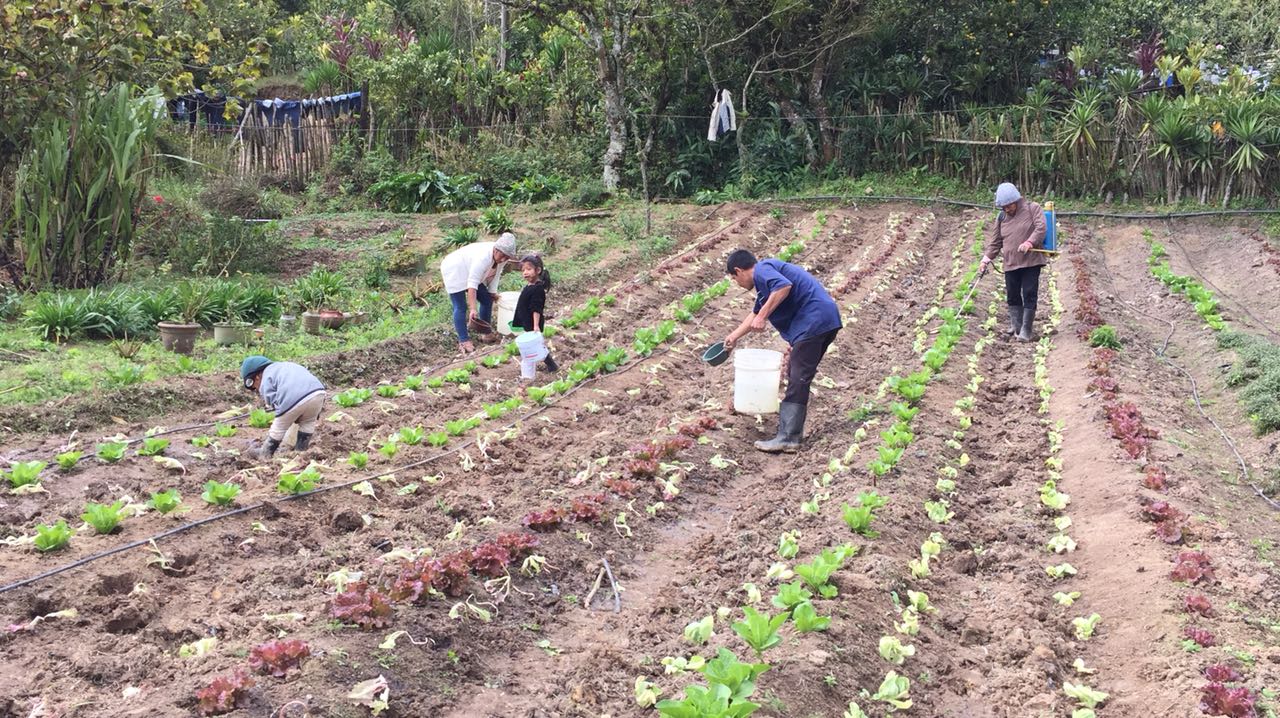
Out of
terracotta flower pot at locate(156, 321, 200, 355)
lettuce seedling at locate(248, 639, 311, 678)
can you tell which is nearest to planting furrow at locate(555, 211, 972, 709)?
lettuce seedling at locate(248, 639, 311, 678)

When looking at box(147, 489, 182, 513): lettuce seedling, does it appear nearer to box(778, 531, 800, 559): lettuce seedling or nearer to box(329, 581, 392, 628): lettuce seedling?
box(329, 581, 392, 628): lettuce seedling

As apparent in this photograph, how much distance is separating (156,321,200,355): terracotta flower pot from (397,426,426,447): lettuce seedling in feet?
11.9

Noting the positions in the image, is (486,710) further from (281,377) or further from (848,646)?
(281,377)

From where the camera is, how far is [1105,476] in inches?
282

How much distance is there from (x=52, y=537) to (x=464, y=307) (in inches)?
232

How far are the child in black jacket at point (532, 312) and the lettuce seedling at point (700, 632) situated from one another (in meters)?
5.13

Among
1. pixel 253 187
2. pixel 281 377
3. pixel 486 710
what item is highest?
pixel 253 187

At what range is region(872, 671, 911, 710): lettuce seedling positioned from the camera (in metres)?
4.58

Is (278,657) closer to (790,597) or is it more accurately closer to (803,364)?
(790,597)

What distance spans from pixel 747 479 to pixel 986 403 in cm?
288

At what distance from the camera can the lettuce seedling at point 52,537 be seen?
556cm

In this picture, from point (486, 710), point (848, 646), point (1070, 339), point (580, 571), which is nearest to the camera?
point (486, 710)

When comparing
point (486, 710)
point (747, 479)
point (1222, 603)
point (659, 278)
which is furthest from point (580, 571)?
point (659, 278)

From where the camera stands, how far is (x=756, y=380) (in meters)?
9.05
